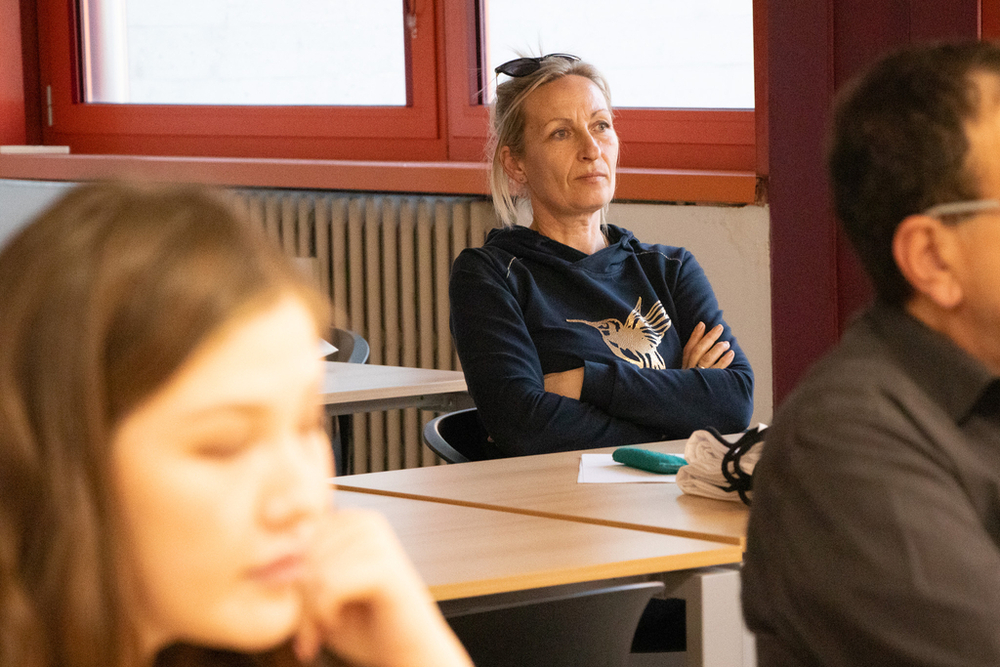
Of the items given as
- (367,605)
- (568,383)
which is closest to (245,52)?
(568,383)

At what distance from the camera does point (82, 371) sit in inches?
22.2

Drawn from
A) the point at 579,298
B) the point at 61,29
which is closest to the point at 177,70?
the point at 61,29

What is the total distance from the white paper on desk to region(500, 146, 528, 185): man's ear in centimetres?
93

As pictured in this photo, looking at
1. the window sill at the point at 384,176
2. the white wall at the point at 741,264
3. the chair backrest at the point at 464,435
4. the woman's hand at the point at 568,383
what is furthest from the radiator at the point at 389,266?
the woman's hand at the point at 568,383

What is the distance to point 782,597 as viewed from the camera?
3.61 feet

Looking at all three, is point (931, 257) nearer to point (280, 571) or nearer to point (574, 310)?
point (280, 571)

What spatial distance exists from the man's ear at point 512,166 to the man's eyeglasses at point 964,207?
1834mm

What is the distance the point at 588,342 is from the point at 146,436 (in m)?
2.02

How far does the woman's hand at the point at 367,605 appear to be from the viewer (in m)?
0.67

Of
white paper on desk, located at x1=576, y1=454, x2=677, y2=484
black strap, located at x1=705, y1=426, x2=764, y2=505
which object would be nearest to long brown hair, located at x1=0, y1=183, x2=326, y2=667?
black strap, located at x1=705, y1=426, x2=764, y2=505

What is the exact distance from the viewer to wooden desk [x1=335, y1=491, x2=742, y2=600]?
4.81 ft

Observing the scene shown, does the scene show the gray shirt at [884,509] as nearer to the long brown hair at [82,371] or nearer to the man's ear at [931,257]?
the man's ear at [931,257]

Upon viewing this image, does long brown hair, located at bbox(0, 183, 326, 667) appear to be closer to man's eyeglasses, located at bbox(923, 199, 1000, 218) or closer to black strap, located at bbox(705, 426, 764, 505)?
man's eyeglasses, located at bbox(923, 199, 1000, 218)

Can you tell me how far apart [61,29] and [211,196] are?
5.15 metres
